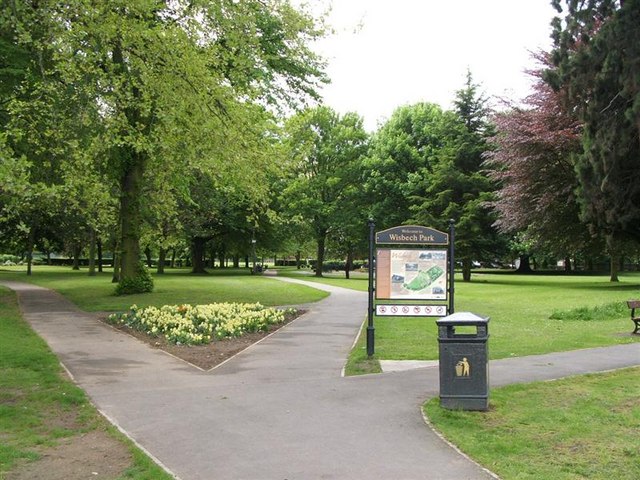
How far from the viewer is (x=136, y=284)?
2459 centimetres

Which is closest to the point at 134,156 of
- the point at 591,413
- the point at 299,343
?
the point at 299,343

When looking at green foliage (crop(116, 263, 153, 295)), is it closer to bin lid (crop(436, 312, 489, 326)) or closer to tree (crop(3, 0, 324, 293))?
tree (crop(3, 0, 324, 293))

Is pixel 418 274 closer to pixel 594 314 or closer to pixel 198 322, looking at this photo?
pixel 198 322

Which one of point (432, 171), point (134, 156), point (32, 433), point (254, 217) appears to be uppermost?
point (432, 171)

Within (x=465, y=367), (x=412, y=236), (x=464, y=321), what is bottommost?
(x=465, y=367)

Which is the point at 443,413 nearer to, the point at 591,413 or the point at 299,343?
the point at 591,413

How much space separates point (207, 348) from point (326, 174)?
40584 millimetres

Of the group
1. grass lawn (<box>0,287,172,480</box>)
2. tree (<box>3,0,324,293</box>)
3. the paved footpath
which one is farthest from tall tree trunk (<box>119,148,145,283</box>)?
grass lawn (<box>0,287,172,480</box>)

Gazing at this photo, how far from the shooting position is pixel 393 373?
902cm

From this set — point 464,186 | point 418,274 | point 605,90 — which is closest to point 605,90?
point 605,90

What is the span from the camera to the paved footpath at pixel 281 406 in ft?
16.5

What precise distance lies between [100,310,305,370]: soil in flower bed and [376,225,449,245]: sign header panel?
3.43 m

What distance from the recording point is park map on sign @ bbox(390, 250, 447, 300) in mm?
10711

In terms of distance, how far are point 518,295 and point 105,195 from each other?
18384 millimetres
